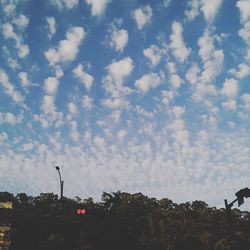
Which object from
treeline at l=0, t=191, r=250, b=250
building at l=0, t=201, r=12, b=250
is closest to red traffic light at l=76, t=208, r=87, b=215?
treeline at l=0, t=191, r=250, b=250

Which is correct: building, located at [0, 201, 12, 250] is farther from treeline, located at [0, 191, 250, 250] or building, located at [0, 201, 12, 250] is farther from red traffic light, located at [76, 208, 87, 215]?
red traffic light, located at [76, 208, 87, 215]

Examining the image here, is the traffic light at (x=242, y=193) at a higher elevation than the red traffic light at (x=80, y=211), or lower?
higher

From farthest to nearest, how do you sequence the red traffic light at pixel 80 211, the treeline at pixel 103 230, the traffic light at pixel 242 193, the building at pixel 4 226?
the treeline at pixel 103 230, the building at pixel 4 226, the red traffic light at pixel 80 211, the traffic light at pixel 242 193

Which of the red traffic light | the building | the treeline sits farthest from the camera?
the treeline

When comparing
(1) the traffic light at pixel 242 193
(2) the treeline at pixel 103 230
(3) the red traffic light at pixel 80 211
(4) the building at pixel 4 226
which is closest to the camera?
(1) the traffic light at pixel 242 193

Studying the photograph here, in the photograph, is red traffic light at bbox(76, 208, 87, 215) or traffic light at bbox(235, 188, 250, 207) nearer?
traffic light at bbox(235, 188, 250, 207)

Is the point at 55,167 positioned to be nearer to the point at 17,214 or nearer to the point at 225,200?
the point at 17,214

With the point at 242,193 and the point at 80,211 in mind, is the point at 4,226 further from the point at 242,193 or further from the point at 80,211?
the point at 242,193

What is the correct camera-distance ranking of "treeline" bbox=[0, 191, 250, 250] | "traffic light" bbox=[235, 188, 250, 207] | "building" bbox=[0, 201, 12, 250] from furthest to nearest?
"treeline" bbox=[0, 191, 250, 250] → "building" bbox=[0, 201, 12, 250] → "traffic light" bbox=[235, 188, 250, 207]

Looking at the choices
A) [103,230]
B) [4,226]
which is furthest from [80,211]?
[103,230]

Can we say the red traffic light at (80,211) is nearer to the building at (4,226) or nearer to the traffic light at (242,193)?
the building at (4,226)

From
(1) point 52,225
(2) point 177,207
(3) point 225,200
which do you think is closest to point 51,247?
(1) point 52,225

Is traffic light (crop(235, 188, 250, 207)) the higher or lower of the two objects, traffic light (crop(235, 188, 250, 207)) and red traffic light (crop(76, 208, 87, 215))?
the higher


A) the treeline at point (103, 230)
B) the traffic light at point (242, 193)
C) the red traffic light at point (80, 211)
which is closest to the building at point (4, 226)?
the treeline at point (103, 230)
